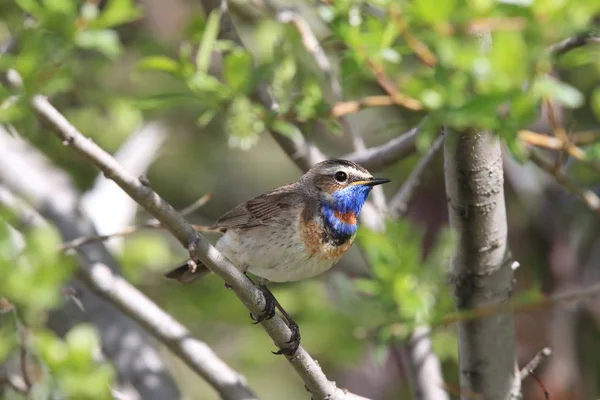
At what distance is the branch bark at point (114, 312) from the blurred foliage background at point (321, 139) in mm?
275

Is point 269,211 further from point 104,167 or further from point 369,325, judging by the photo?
point 104,167

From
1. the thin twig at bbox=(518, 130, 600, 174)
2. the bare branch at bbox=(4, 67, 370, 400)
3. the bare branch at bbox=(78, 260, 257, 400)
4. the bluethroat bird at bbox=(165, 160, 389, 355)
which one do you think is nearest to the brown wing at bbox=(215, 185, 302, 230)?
the bluethroat bird at bbox=(165, 160, 389, 355)

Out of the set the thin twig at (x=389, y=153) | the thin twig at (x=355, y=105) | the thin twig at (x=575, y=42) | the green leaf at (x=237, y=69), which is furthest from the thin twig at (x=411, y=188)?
the green leaf at (x=237, y=69)

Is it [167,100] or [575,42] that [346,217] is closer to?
[167,100]

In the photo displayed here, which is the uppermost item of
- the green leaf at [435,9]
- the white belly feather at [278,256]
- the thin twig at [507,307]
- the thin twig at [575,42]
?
the thin twig at [575,42]

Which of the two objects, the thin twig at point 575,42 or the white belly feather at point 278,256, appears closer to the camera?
the thin twig at point 575,42

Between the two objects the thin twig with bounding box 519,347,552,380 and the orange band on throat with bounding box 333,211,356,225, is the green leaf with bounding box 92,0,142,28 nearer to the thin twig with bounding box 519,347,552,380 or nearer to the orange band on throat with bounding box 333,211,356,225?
the orange band on throat with bounding box 333,211,356,225

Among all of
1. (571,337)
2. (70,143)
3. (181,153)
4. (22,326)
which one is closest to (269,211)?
(22,326)

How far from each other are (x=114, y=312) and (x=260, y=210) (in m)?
1.71

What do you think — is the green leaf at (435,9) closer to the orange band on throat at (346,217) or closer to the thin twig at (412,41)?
the thin twig at (412,41)

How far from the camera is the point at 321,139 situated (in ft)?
26.9

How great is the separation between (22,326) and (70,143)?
1052 millimetres

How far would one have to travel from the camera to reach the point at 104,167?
2.97 m

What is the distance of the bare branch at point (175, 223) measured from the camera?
9.76 feet
